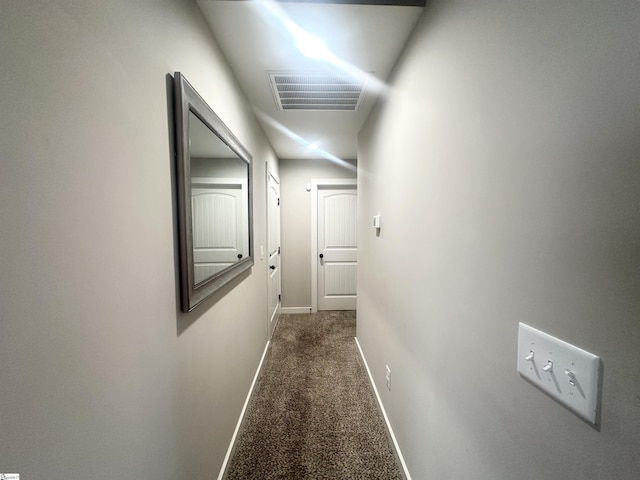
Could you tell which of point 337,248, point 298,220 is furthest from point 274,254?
point 337,248

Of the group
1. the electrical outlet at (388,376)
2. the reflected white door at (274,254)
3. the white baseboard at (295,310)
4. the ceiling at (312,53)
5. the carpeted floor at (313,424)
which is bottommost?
the carpeted floor at (313,424)

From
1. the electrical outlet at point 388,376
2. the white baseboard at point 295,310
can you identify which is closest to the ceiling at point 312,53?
the electrical outlet at point 388,376

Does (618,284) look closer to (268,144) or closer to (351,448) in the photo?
(351,448)

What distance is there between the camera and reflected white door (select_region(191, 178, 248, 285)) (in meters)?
0.97

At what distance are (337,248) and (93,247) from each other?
3.24 meters

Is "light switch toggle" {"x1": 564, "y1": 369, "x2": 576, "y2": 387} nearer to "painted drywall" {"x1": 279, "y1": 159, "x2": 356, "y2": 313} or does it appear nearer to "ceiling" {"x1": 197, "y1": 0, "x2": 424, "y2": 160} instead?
"ceiling" {"x1": 197, "y1": 0, "x2": 424, "y2": 160}

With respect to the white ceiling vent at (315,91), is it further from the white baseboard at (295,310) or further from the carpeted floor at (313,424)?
the white baseboard at (295,310)

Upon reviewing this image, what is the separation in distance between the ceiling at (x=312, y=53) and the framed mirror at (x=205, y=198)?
1.53 feet

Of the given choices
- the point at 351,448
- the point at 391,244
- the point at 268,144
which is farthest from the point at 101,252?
the point at 268,144

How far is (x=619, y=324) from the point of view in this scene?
0.39m

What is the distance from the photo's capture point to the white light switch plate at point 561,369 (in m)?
0.42

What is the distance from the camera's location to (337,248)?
3666 mm

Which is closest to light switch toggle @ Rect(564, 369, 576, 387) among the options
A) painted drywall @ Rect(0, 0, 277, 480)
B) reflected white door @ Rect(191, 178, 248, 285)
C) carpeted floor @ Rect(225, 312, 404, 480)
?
painted drywall @ Rect(0, 0, 277, 480)

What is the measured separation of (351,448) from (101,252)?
5.67 feet
